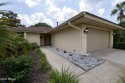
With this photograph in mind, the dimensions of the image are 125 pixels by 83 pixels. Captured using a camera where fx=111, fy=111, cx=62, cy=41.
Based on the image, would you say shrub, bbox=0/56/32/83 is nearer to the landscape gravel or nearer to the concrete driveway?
the landscape gravel

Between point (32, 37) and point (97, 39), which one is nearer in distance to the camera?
point (97, 39)

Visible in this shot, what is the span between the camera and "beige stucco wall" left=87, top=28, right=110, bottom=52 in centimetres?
1128

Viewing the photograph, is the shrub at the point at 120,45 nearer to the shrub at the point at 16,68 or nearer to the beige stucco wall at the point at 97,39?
the beige stucco wall at the point at 97,39

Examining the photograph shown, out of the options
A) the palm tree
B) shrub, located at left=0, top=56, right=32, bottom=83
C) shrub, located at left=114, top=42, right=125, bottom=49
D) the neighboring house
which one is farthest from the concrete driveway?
the palm tree

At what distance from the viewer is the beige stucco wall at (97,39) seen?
1128 centimetres

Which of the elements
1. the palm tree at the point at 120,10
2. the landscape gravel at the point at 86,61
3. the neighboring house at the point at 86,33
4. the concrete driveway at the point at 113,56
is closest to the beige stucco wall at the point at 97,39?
the neighboring house at the point at 86,33

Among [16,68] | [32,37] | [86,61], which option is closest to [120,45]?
[86,61]

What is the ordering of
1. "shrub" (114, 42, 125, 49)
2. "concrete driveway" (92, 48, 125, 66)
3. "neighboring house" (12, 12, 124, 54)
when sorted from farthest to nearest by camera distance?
"shrub" (114, 42, 125, 49), "neighboring house" (12, 12, 124, 54), "concrete driveway" (92, 48, 125, 66)

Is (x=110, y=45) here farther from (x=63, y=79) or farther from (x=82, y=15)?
(x=63, y=79)

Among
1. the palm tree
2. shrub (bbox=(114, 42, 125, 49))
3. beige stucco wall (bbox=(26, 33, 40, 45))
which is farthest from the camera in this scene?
beige stucco wall (bbox=(26, 33, 40, 45))

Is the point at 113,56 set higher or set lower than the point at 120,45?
lower

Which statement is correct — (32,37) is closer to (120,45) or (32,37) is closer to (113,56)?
(120,45)

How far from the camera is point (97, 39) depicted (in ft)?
40.5

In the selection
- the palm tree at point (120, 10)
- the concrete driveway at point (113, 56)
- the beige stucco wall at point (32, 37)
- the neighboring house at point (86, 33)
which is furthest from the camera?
the beige stucco wall at point (32, 37)
